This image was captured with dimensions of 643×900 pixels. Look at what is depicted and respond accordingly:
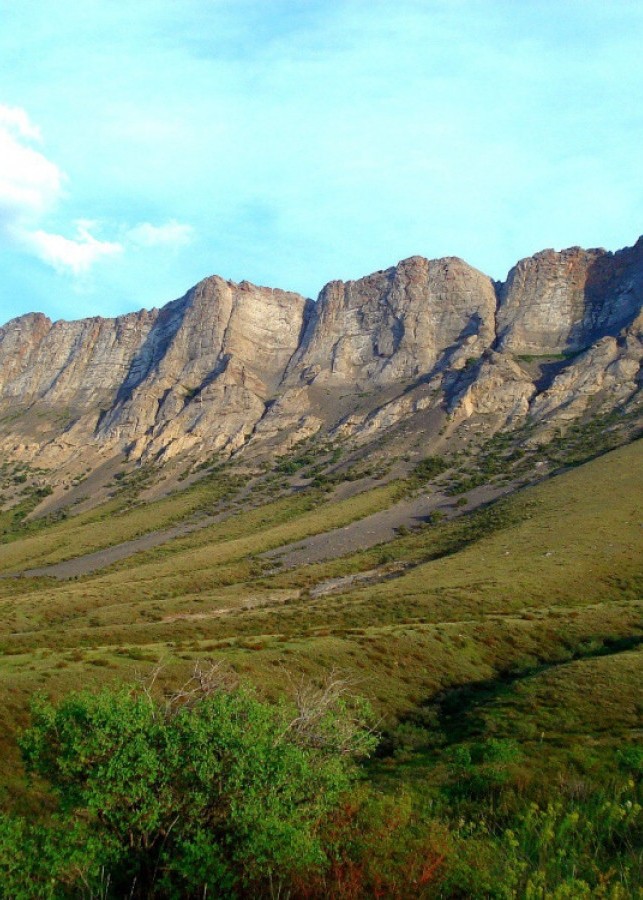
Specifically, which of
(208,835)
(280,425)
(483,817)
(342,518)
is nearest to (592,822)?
(483,817)

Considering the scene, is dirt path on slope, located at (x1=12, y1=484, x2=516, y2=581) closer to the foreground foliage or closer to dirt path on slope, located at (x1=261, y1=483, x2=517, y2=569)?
dirt path on slope, located at (x1=261, y1=483, x2=517, y2=569)

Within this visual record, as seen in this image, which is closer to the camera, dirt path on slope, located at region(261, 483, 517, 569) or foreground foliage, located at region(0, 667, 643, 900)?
foreground foliage, located at region(0, 667, 643, 900)

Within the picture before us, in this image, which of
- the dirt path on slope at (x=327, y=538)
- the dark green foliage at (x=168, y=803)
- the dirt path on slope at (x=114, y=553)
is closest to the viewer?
the dark green foliage at (x=168, y=803)

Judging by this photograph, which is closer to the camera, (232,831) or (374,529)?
(232,831)

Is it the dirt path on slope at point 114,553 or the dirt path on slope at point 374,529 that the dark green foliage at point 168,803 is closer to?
the dirt path on slope at point 374,529

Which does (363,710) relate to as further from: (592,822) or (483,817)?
(592,822)

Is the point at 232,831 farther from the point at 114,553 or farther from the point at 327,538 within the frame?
the point at 114,553

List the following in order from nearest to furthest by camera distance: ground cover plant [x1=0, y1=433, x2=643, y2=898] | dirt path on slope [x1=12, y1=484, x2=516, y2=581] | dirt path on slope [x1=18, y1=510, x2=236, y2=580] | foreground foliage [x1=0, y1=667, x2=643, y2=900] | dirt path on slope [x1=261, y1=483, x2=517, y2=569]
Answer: foreground foliage [x1=0, y1=667, x2=643, y2=900] → ground cover plant [x1=0, y1=433, x2=643, y2=898] → dirt path on slope [x1=261, y1=483, x2=517, y2=569] → dirt path on slope [x1=12, y1=484, x2=516, y2=581] → dirt path on slope [x1=18, y1=510, x2=236, y2=580]

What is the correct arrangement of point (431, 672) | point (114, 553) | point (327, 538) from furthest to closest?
point (114, 553)
point (327, 538)
point (431, 672)

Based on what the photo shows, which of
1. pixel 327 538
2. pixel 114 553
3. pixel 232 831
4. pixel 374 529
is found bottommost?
pixel 374 529

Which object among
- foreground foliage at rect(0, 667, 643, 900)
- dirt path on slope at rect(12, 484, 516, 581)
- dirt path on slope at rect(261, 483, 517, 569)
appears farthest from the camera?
dirt path on slope at rect(12, 484, 516, 581)

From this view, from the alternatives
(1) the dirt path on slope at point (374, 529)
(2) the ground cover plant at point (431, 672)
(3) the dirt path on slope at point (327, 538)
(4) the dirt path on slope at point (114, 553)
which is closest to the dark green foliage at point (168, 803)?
(2) the ground cover plant at point (431, 672)

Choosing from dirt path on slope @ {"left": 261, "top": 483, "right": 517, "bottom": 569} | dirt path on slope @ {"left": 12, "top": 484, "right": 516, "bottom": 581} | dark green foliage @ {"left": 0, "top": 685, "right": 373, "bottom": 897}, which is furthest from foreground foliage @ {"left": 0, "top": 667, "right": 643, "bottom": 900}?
dirt path on slope @ {"left": 12, "top": 484, "right": 516, "bottom": 581}

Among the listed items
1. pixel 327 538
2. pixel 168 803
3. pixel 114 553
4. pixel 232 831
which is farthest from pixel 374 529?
pixel 168 803
